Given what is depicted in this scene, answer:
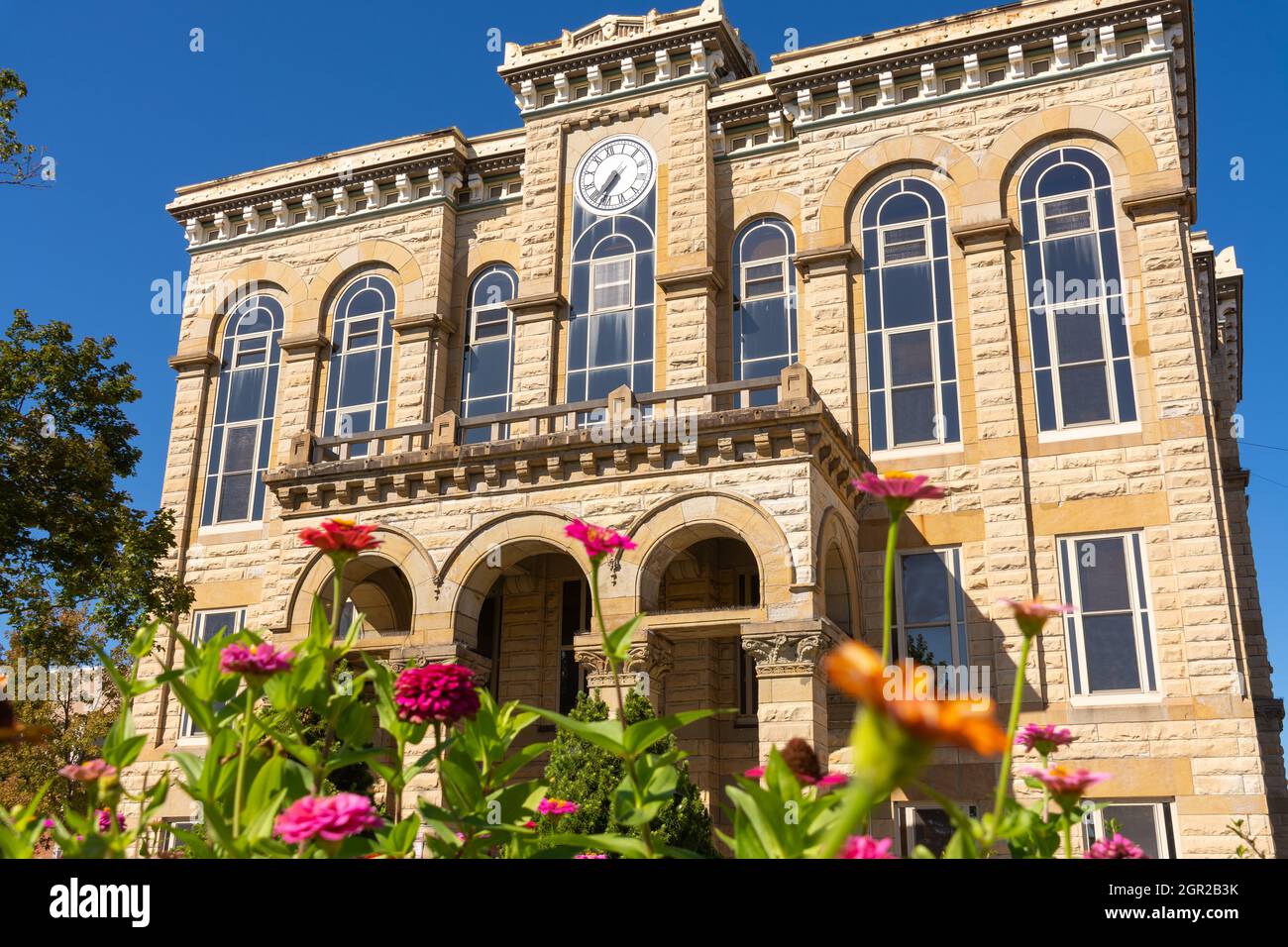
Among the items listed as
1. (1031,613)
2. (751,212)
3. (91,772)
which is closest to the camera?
(1031,613)

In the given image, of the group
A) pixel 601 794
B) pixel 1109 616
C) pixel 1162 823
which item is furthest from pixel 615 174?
pixel 1162 823

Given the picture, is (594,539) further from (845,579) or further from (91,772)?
(845,579)

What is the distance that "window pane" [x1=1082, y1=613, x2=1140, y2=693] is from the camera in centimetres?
1873

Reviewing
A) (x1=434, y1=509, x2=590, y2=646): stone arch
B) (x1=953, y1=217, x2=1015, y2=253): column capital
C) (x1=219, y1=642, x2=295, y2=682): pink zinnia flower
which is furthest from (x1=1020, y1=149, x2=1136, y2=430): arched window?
(x1=219, y1=642, x2=295, y2=682): pink zinnia flower

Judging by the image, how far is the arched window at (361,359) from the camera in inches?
1017

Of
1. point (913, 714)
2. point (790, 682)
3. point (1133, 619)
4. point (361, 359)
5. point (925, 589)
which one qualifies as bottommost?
point (913, 714)

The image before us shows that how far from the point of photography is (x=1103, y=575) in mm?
19438

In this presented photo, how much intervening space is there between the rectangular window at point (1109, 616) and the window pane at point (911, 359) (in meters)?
4.28

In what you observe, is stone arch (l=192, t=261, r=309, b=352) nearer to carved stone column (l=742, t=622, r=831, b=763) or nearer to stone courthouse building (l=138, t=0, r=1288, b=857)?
stone courthouse building (l=138, t=0, r=1288, b=857)

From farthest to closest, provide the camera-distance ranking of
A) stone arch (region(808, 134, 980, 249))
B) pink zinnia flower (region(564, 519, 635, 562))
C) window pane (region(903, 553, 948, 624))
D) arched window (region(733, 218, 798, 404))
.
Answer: arched window (region(733, 218, 798, 404)) < stone arch (region(808, 134, 980, 249)) < window pane (region(903, 553, 948, 624)) < pink zinnia flower (region(564, 519, 635, 562))

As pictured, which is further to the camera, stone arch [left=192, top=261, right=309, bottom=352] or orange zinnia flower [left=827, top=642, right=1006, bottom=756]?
stone arch [left=192, top=261, right=309, bottom=352]

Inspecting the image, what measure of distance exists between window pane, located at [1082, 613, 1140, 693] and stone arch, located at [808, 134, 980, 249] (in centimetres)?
851

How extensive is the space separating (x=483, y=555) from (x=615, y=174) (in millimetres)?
10555
